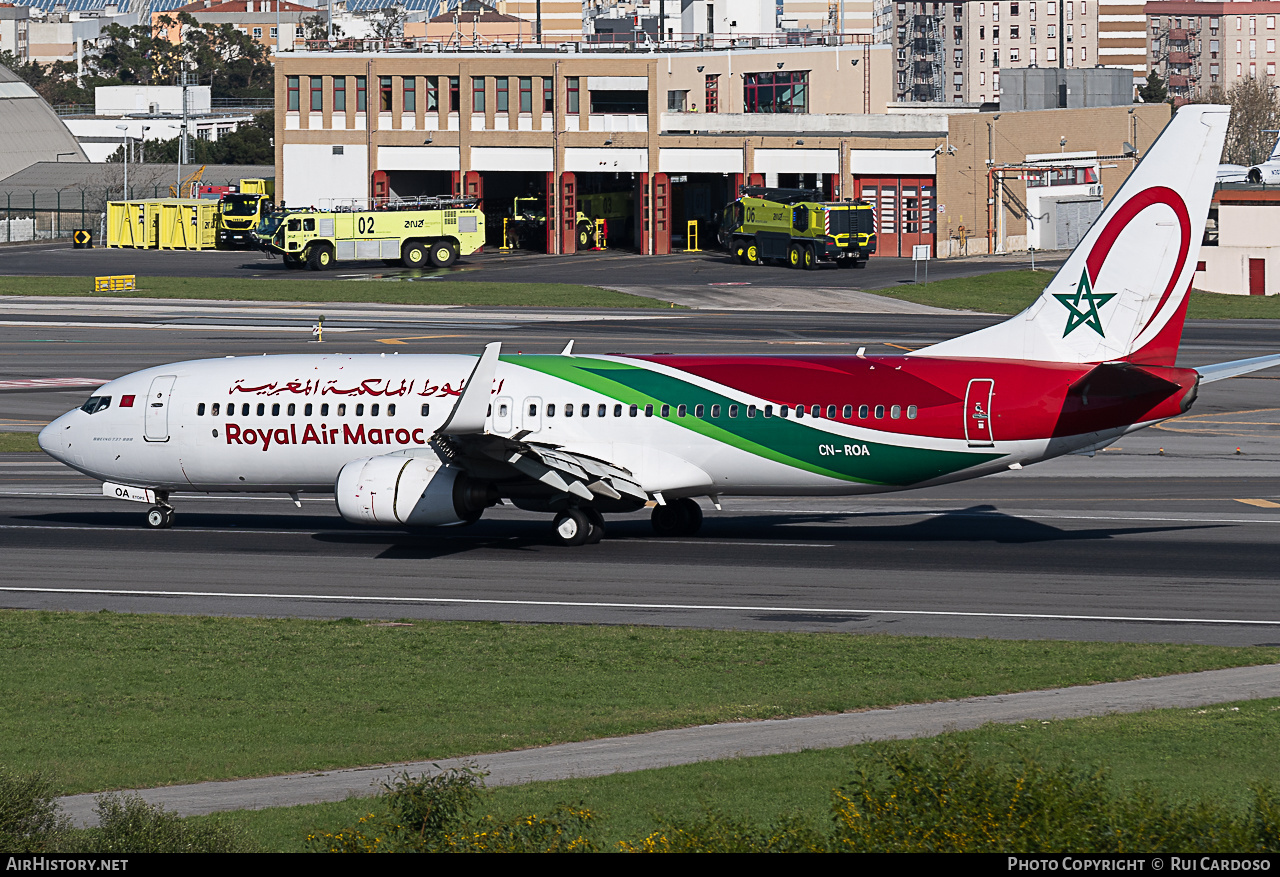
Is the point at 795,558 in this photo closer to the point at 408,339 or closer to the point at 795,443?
the point at 795,443

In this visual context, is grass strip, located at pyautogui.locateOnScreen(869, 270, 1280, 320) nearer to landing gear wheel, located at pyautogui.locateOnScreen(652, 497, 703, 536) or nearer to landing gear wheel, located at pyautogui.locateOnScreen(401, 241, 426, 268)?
landing gear wheel, located at pyautogui.locateOnScreen(401, 241, 426, 268)

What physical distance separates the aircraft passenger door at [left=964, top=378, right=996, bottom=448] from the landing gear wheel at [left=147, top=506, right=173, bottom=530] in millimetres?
18672

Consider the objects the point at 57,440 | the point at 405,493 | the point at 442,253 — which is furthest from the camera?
the point at 442,253

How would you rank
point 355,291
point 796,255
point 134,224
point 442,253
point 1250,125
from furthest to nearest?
point 1250,125 → point 134,224 → point 442,253 → point 796,255 → point 355,291

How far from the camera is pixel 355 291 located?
3583 inches

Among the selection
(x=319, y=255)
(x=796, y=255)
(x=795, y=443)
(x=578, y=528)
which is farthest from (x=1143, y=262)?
(x=319, y=255)

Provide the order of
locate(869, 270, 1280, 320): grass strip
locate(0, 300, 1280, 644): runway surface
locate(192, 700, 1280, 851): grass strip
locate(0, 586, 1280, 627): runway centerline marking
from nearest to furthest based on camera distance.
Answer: locate(192, 700, 1280, 851): grass strip < locate(0, 586, 1280, 627): runway centerline marking < locate(0, 300, 1280, 644): runway surface < locate(869, 270, 1280, 320): grass strip

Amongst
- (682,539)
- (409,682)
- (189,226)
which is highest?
(189,226)

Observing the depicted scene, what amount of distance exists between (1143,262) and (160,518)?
2288 centimetres

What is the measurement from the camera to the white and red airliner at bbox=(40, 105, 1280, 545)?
1252 inches

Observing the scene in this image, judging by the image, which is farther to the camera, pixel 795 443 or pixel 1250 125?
pixel 1250 125

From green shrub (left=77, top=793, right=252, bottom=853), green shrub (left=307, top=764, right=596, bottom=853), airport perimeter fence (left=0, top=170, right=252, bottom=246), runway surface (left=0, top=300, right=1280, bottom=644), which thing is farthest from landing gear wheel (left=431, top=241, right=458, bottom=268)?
green shrub (left=77, top=793, right=252, bottom=853)
